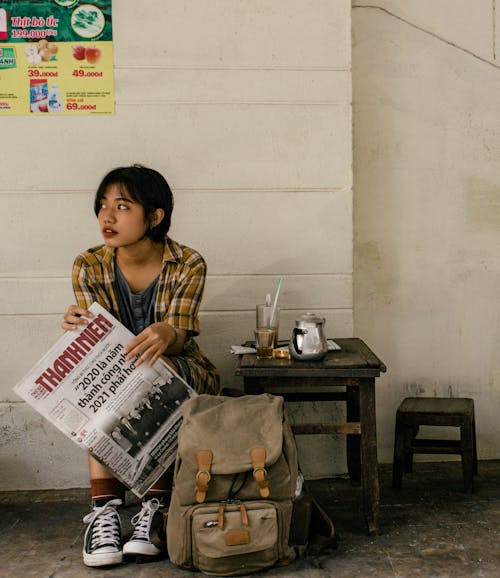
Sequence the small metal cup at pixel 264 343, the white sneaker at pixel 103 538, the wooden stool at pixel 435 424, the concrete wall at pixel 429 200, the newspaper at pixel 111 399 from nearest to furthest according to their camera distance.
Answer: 1. the white sneaker at pixel 103 538
2. the newspaper at pixel 111 399
3. the small metal cup at pixel 264 343
4. the wooden stool at pixel 435 424
5. the concrete wall at pixel 429 200

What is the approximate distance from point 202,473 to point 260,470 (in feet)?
0.55

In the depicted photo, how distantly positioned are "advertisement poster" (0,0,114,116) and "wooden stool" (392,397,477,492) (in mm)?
1714

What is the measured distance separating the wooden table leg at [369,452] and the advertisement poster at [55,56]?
152cm

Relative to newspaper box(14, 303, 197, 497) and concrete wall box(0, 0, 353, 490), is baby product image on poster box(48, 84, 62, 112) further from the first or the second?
newspaper box(14, 303, 197, 497)

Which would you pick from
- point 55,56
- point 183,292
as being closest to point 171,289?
point 183,292

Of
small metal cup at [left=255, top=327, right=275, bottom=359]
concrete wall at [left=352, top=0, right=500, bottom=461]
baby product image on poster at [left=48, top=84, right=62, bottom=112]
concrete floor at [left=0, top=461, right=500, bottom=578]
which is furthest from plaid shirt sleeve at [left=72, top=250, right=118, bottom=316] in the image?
concrete wall at [left=352, top=0, right=500, bottom=461]

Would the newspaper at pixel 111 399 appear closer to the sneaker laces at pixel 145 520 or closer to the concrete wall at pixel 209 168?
the sneaker laces at pixel 145 520

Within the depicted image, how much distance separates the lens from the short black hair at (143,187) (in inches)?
98.9

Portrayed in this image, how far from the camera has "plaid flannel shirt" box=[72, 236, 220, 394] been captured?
2.50 metres

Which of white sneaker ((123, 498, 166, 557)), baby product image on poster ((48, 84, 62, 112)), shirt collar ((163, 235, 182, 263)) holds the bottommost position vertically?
white sneaker ((123, 498, 166, 557))

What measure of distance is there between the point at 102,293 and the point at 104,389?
377 mm

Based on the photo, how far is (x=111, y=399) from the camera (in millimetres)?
2350

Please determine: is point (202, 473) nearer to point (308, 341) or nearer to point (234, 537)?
point (234, 537)

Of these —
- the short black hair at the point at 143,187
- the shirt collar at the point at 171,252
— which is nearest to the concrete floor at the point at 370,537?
the shirt collar at the point at 171,252
